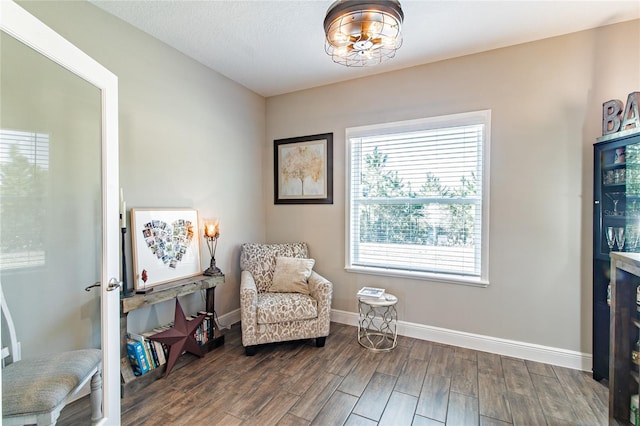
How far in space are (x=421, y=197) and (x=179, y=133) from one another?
2451 millimetres

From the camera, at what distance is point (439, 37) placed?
245 centimetres

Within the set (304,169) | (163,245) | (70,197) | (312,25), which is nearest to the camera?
(70,197)

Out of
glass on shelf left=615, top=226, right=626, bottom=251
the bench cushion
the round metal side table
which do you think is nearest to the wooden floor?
the round metal side table

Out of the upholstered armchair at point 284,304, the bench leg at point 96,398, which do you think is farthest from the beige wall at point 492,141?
the bench leg at point 96,398

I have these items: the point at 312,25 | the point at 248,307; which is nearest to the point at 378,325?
the point at 248,307

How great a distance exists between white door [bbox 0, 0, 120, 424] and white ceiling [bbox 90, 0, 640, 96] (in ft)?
3.08

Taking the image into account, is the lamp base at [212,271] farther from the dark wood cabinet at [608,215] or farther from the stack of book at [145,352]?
the dark wood cabinet at [608,215]

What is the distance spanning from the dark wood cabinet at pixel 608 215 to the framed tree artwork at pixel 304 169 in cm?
234

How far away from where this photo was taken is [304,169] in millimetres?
3545

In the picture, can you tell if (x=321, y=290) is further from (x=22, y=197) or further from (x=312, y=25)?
(x=312, y=25)

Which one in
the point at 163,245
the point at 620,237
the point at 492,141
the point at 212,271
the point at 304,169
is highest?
the point at 492,141

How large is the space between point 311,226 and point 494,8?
2.58 metres

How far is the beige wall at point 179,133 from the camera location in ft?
7.09

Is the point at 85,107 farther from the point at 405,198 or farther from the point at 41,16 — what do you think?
the point at 405,198
